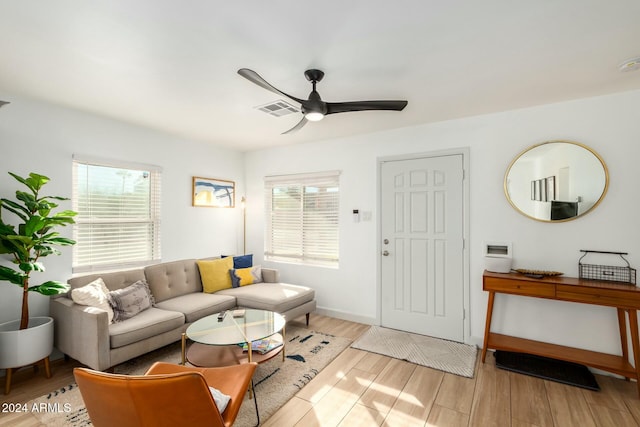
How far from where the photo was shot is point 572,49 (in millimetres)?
2049

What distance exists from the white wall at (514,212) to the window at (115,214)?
2.26 meters

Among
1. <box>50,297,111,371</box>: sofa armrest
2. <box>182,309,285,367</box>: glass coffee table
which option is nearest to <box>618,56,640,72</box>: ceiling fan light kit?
<box>182,309,285,367</box>: glass coffee table

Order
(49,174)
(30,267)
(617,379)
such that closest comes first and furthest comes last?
(30,267)
(617,379)
(49,174)

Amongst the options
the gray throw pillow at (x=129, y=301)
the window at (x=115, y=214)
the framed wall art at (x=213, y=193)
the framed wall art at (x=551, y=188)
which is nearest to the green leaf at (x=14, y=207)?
the window at (x=115, y=214)

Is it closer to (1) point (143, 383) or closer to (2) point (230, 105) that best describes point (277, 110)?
(2) point (230, 105)

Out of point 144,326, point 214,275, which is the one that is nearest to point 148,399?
point 144,326

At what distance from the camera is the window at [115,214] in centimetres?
329

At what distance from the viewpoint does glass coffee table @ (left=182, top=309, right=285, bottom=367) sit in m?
2.40

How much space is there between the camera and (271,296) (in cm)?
364

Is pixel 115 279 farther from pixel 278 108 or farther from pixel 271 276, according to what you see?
pixel 278 108

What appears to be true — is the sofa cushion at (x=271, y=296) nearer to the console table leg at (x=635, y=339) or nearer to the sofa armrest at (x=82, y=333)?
the sofa armrest at (x=82, y=333)

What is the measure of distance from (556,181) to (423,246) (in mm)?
1458

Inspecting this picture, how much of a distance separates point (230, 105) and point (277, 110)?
0.47 m

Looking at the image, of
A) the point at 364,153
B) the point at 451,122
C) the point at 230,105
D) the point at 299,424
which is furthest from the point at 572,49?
the point at 299,424
